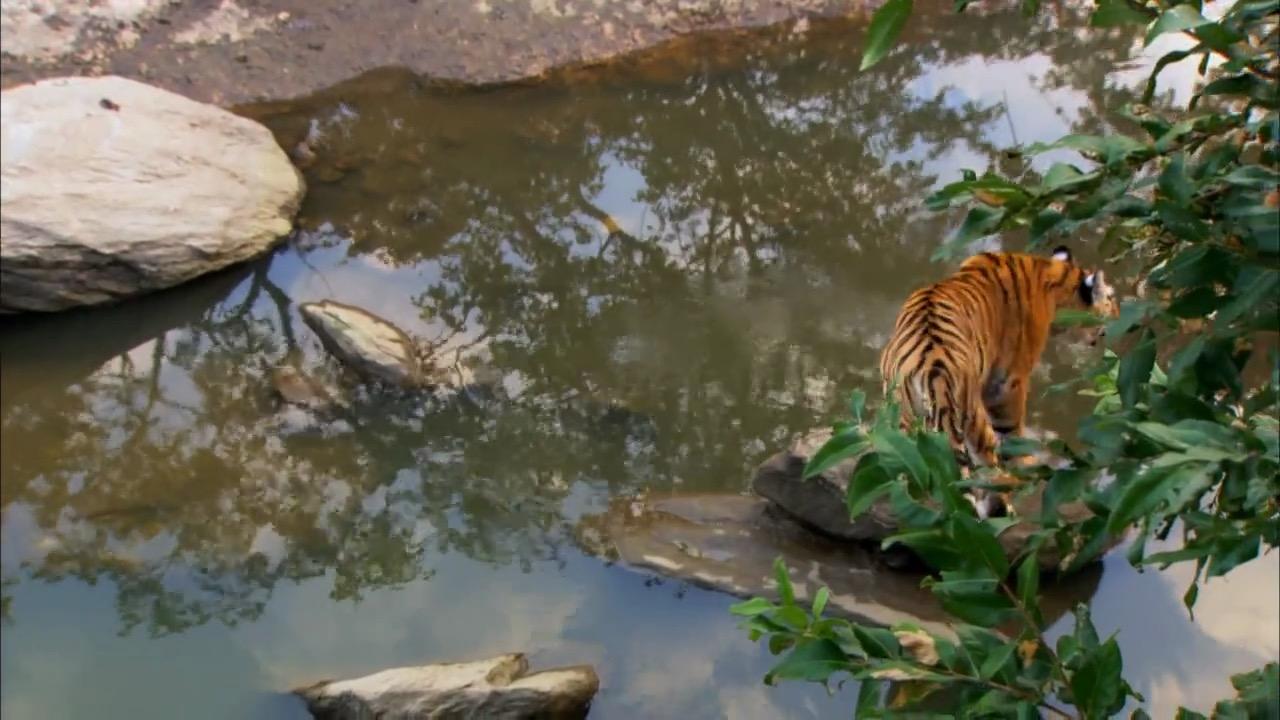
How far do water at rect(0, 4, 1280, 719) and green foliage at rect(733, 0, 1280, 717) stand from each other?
82.2 inches

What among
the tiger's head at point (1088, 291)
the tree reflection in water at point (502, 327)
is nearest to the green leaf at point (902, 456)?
the tiger's head at point (1088, 291)

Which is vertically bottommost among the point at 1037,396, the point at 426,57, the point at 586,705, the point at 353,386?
the point at 586,705

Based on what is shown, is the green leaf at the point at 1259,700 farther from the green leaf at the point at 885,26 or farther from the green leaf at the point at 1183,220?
the green leaf at the point at 885,26

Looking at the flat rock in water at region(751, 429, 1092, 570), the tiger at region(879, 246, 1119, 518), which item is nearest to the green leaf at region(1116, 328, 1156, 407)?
the tiger at region(879, 246, 1119, 518)

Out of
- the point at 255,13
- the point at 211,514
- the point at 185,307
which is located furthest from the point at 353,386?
the point at 255,13

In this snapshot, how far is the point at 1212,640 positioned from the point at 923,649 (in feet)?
3.57

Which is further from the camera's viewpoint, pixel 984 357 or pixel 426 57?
pixel 426 57

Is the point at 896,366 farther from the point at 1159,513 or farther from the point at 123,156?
the point at 123,156

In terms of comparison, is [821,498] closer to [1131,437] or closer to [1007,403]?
[1007,403]

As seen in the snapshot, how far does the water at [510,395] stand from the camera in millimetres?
3656

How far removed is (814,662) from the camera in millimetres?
1405

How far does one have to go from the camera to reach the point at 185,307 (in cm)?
519

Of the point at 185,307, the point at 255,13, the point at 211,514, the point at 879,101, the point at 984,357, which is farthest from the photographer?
the point at 255,13

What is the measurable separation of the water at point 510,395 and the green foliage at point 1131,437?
6.85ft
